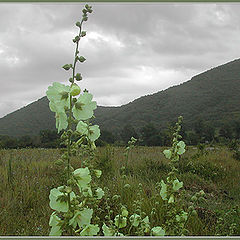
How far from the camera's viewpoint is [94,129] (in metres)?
1.65

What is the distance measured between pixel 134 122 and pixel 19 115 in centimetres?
4738

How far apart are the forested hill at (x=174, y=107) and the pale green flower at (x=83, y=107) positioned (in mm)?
68542

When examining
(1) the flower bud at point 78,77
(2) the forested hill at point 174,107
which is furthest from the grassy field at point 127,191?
(2) the forested hill at point 174,107

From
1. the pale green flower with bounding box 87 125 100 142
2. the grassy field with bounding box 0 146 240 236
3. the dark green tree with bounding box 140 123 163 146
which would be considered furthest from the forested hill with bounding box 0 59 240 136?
the pale green flower with bounding box 87 125 100 142

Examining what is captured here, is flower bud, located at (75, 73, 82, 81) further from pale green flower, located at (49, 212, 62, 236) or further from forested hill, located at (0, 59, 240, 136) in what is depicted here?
forested hill, located at (0, 59, 240, 136)

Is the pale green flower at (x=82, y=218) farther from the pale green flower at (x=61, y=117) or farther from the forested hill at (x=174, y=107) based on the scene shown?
the forested hill at (x=174, y=107)

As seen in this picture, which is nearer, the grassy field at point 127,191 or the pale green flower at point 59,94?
the pale green flower at point 59,94

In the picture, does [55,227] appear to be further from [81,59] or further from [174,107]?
[174,107]

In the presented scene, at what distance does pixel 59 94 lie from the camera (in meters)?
1.32

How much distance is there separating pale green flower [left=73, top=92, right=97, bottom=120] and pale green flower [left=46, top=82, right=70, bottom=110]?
54mm

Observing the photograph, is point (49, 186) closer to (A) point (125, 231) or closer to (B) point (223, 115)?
(A) point (125, 231)

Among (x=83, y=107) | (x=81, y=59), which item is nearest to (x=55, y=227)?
(x=83, y=107)

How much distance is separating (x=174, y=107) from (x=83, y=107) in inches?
3231

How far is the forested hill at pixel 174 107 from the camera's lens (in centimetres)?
7594
